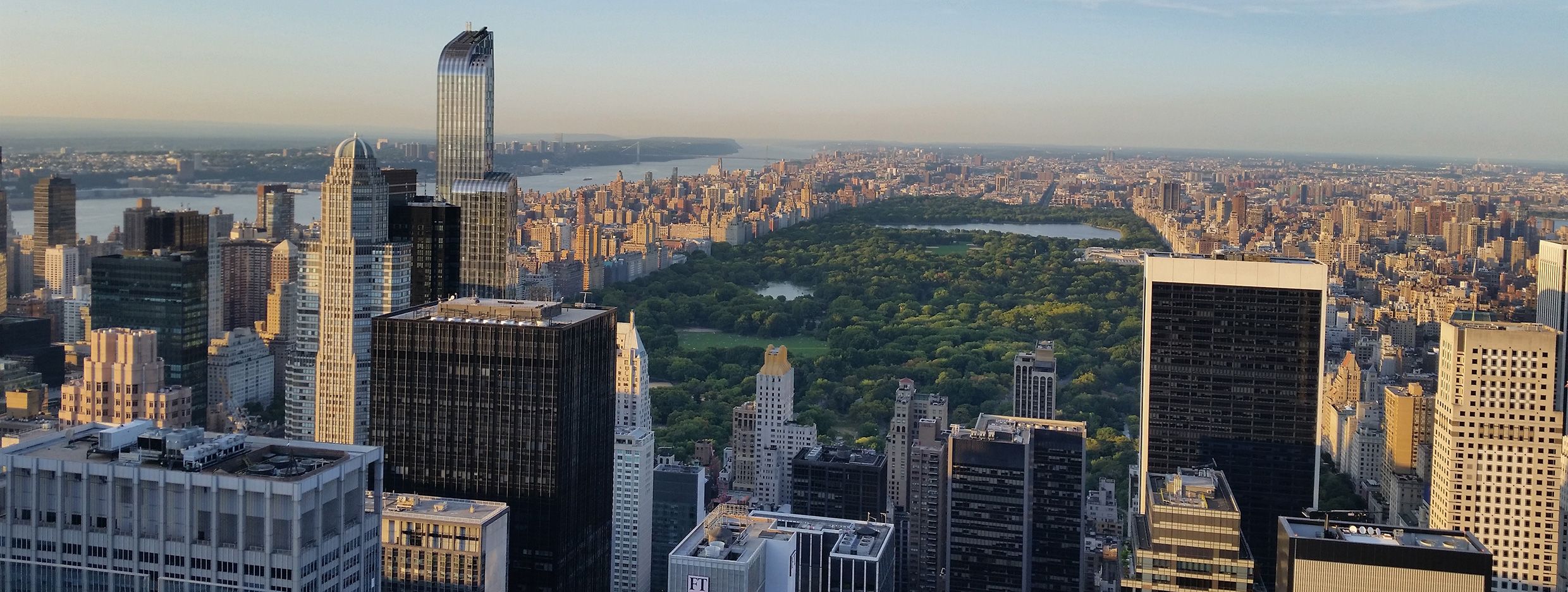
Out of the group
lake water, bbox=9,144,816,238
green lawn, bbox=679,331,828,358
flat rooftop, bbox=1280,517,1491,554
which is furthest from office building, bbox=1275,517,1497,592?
green lawn, bbox=679,331,828,358

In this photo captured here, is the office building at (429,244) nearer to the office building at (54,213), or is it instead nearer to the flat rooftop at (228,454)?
the office building at (54,213)

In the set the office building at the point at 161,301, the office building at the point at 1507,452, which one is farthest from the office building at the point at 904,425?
the office building at the point at 161,301

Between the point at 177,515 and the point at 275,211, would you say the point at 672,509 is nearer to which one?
the point at 275,211

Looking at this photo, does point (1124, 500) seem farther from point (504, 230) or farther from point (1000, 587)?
point (504, 230)

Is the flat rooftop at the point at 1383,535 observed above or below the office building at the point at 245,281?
below

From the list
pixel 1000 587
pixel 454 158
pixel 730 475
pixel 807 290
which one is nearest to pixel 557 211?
pixel 807 290

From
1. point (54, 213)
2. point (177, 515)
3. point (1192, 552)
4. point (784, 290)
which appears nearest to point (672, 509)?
point (54, 213)
